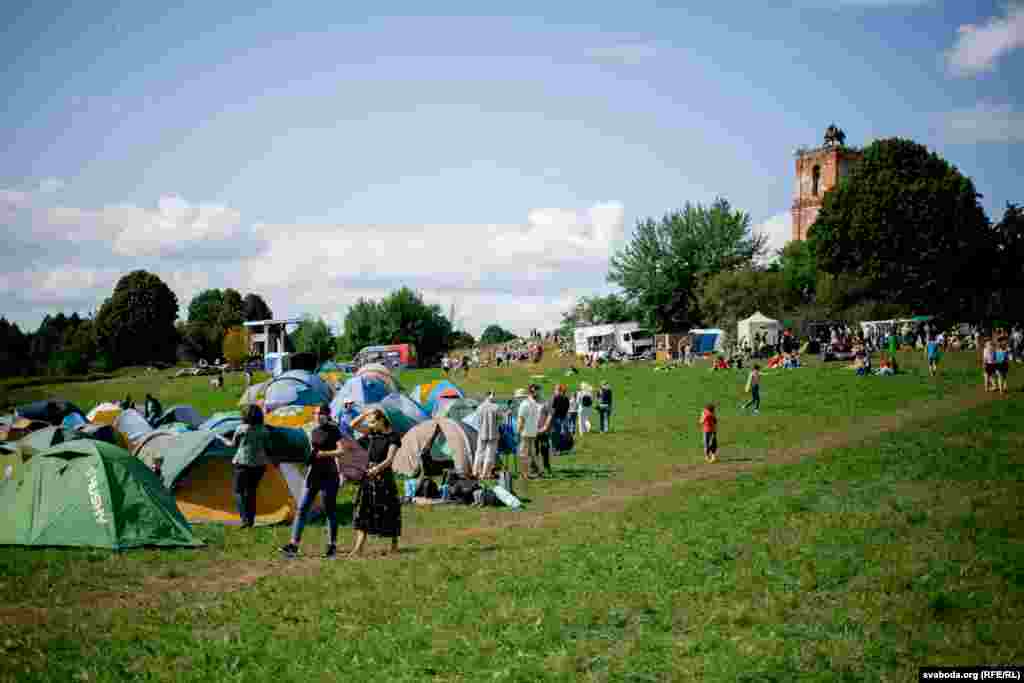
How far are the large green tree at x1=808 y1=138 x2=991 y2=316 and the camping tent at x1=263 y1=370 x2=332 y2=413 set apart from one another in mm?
46463

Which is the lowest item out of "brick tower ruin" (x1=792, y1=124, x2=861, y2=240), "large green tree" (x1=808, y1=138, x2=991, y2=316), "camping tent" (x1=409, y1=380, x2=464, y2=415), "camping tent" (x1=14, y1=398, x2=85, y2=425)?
"camping tent" (x1=14, y1=398, x2=85, y2=425)

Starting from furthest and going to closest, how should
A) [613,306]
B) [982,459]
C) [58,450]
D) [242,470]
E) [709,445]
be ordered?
1. [613,306]
2. [709,445]
3. [982,459]
4. [242,470]
5. [58,450]

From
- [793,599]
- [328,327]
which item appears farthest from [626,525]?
[328,327]

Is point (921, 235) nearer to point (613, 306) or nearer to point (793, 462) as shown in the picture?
point (613, 306)

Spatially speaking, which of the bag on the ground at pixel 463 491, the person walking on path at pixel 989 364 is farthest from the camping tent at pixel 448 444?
the person walking on path at pixel 989 364

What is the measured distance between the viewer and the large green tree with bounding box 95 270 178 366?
94438 millimetres

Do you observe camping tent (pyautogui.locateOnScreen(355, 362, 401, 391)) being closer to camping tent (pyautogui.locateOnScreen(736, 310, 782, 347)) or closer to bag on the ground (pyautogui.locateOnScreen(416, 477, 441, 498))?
bag on the ground (pyautogui.locateOnScreen(416, 477, 441, 498))

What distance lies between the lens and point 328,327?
96875 mm

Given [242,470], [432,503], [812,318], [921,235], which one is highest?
[921,235]

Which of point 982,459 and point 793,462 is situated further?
point 793,462

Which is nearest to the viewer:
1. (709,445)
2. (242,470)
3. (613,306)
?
(242,470)

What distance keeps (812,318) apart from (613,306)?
25.3 meters

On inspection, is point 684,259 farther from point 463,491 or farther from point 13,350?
point 13,350

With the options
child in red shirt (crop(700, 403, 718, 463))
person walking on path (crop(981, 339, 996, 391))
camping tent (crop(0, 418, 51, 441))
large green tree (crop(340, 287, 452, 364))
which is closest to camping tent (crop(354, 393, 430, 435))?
child in red shirt (crop(700, 403, 718, 463))
